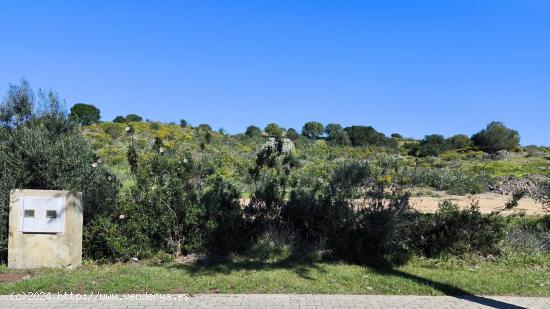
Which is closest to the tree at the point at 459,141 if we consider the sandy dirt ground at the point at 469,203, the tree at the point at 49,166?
the sandy dirt ground at the point at 469,203

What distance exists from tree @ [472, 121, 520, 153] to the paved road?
51251 millimetres

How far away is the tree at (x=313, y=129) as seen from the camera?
200 ft

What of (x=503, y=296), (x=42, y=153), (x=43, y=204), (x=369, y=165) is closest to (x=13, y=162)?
(x=42, y=153)

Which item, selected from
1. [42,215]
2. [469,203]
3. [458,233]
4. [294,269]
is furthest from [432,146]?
[42,215]

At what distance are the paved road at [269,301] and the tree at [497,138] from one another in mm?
51251

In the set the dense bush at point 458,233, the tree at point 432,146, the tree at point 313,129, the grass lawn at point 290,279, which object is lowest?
the grass lawn at point 290,279

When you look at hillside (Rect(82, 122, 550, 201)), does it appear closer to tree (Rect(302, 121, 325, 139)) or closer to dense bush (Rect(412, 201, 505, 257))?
dense bush (Rect(412, 201, 505, 257))

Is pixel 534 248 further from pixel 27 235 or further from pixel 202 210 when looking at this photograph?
pixel 27 235

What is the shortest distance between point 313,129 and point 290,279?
56.0 m

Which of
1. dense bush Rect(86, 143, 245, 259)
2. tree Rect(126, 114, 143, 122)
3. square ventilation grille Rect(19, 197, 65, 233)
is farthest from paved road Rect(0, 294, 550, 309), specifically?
tree Rect(126, 114, 143, 122)

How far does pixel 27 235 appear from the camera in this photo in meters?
8.13

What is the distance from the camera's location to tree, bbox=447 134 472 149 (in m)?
58.3

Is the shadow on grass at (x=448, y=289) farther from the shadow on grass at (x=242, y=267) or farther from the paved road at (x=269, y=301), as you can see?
the shadow on grass at (x=242, y=267)

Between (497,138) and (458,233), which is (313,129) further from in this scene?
(458,233)
